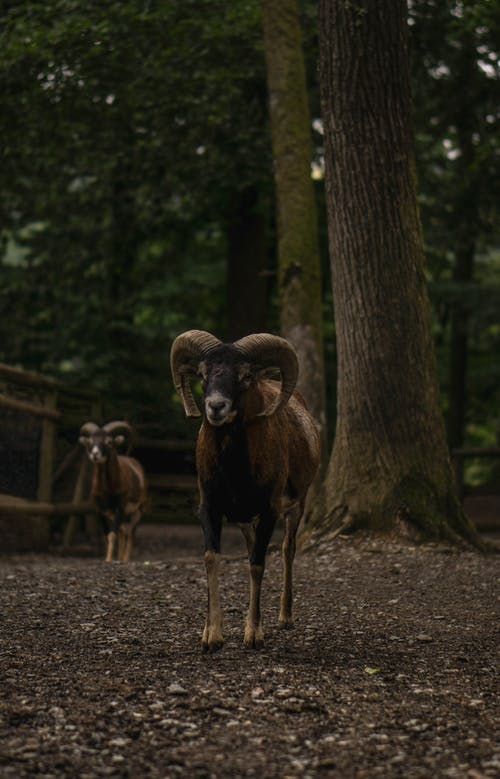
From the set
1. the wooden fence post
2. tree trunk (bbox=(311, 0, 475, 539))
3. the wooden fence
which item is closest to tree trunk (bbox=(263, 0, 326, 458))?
tree trunk (bbox=(311, 0, 475, 539))

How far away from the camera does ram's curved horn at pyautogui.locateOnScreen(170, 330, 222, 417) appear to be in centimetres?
652

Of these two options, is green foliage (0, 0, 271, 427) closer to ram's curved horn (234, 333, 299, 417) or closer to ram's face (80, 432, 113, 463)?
ram's face (80, 432, 113, 463)

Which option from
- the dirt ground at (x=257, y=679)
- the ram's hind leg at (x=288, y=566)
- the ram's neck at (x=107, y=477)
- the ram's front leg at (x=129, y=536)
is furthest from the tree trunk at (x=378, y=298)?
the ram's front leg at (x=129, y=536)

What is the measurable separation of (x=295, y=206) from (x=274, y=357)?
22.1 feet

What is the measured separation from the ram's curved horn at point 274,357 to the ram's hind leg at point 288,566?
119cm

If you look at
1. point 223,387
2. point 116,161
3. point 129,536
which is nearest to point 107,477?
point 129,536

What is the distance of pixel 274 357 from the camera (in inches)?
267

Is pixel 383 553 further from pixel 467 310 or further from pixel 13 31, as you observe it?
pixel 467 310

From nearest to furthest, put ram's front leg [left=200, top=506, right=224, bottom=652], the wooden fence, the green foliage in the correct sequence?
ram's front leg [left=200, top=506, right=224, bottom=652] < the wooden fence < the green foliage

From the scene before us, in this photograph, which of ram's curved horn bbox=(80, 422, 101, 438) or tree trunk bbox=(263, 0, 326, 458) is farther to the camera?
ram's curved horn bbox=(80, 422, 101, 438)

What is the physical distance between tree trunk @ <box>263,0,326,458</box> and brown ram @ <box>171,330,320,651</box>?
5634 mm

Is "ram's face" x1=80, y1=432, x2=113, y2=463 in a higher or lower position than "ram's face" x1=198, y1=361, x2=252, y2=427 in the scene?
lower

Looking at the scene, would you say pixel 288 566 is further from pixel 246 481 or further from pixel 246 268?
pixel 246 268

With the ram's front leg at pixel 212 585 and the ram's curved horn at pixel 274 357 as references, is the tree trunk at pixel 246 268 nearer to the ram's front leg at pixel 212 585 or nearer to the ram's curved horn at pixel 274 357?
the ram's curved horn at pixel 274 357
